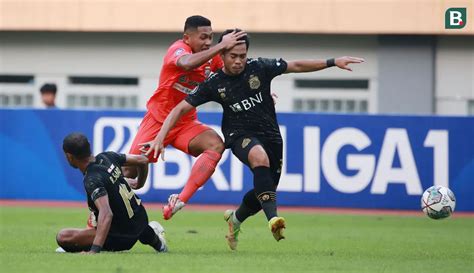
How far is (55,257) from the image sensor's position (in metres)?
10.6

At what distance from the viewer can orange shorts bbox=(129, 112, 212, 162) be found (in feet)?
40.8

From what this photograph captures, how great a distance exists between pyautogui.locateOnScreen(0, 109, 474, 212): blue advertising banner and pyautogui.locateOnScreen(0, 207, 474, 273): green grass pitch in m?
1.09

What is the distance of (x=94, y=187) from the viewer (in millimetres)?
10641

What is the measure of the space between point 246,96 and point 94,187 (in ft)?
6.80

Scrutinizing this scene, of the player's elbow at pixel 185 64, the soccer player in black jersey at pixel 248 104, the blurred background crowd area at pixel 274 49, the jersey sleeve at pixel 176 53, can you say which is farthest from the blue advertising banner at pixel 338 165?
the player's elbow at pixel 185 64

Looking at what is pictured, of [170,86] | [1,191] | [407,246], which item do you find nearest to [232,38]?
[170,86]

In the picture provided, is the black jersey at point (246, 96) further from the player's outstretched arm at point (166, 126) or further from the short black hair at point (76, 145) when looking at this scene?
the short black hair at point (76, 145)

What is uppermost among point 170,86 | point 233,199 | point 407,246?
point 170,86

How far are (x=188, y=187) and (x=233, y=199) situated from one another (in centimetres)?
821

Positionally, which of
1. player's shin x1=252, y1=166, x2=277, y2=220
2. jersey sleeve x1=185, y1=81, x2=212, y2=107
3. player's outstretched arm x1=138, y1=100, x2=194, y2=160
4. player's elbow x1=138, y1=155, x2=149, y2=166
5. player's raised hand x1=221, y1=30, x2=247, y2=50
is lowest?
player's shin x1=252, y1=166, x2=277, y2=220

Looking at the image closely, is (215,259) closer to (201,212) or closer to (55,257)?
(55,257)

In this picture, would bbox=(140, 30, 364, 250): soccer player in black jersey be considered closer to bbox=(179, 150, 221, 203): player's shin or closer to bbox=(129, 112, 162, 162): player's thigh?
bbox=(179, 150, 221, 203): player's shin

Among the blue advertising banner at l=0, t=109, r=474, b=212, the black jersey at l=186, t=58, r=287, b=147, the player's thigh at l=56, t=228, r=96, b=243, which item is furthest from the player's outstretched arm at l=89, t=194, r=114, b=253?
the blue advertising banner at l=0, t=109, r=474, b=212

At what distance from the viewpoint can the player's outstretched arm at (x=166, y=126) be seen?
11742 mm
